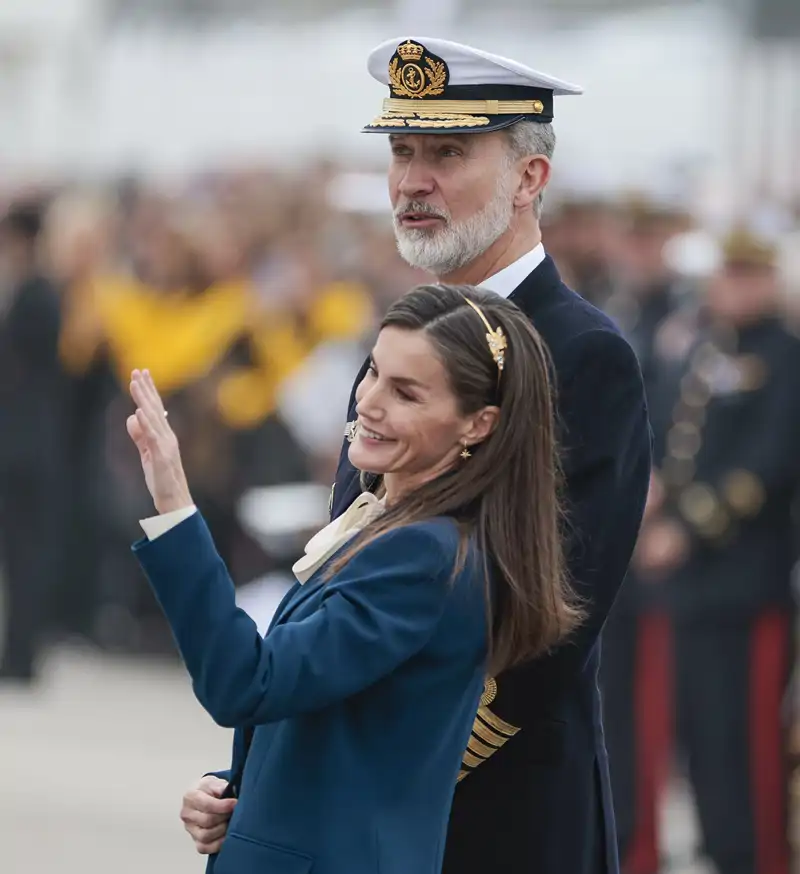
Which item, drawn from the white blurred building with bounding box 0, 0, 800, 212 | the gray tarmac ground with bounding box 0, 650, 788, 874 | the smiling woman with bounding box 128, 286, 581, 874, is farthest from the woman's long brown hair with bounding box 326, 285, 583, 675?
the white blurred building with bounding box 0, 0, 800, 212

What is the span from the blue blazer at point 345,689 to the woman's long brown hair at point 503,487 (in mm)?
51

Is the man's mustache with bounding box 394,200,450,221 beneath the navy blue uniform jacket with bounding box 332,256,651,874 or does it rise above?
above

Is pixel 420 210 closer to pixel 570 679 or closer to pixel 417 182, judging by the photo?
pixel 417 182

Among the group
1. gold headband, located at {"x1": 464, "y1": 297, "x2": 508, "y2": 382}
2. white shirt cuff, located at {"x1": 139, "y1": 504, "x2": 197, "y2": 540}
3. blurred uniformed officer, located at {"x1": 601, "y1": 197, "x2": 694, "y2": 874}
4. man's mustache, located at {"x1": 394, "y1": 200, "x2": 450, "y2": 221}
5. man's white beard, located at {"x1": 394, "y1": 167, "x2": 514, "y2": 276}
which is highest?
man's mustache, located at {"x1": 394, "y1": 200, "x2": 450, "y2": 221}

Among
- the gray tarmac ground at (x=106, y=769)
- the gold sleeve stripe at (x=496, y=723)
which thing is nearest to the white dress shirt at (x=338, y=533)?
the gold sleeve stripe at (x=496, y=723)

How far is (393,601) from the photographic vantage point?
2.84m

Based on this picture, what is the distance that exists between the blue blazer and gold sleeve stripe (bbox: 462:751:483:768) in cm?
39

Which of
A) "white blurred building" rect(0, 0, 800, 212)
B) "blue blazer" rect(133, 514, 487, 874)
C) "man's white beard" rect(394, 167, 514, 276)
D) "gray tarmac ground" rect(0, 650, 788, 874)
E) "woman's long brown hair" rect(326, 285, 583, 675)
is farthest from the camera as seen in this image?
"white blurred building" rect(0, 0, 800, 212)

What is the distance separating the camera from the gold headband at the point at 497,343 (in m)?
3.04

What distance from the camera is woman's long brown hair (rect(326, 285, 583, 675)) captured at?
2980 mm

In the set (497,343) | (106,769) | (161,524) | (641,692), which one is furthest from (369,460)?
(106,769)

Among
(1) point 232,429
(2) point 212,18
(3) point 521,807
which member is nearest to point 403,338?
(3) point 521,807

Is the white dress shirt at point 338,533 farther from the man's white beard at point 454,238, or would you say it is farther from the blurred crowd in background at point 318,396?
the blurred crowd in background at point 318,396

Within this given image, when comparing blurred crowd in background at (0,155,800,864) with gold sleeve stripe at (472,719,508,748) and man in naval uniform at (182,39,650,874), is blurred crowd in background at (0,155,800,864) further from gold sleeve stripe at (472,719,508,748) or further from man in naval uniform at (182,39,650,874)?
gold sleeve stripe at (472,719,508,748)
